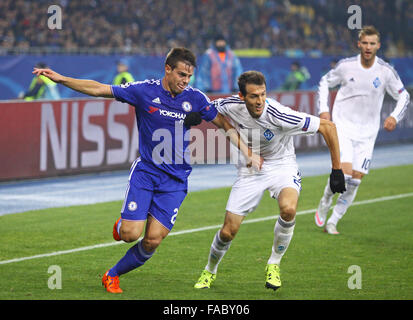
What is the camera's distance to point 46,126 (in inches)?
547

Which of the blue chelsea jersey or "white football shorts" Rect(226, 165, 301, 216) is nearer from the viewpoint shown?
the blue chelsea jersey

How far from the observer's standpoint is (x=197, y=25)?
94.8 ft

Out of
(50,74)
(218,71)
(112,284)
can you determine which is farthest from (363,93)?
(218,71)

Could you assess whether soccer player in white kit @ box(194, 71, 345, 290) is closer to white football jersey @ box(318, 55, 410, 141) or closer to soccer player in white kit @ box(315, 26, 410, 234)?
soccer player in white kit @ box(315, 26, 410, 234)

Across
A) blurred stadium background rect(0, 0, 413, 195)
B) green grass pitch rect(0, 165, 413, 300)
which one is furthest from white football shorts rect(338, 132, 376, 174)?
blurred stadium background rect(0, 0, 413, 195)

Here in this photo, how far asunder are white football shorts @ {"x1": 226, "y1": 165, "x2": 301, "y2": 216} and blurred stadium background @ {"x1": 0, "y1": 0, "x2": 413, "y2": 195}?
7410 mm

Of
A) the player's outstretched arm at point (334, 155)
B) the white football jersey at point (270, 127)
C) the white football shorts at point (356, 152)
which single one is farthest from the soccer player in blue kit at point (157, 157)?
the white football shorts at point (356, 152)

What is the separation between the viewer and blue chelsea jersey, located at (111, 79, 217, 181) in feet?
22.0

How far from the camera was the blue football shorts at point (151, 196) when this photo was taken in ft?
21.7

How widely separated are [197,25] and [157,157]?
2271cm

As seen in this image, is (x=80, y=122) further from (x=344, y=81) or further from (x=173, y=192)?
(x=173, y=192)

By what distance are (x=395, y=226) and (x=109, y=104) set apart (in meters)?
6.70

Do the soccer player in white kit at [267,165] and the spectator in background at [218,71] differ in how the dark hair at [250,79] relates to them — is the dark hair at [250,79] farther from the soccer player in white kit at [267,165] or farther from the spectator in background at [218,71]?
the spectator in background at [218,71]
